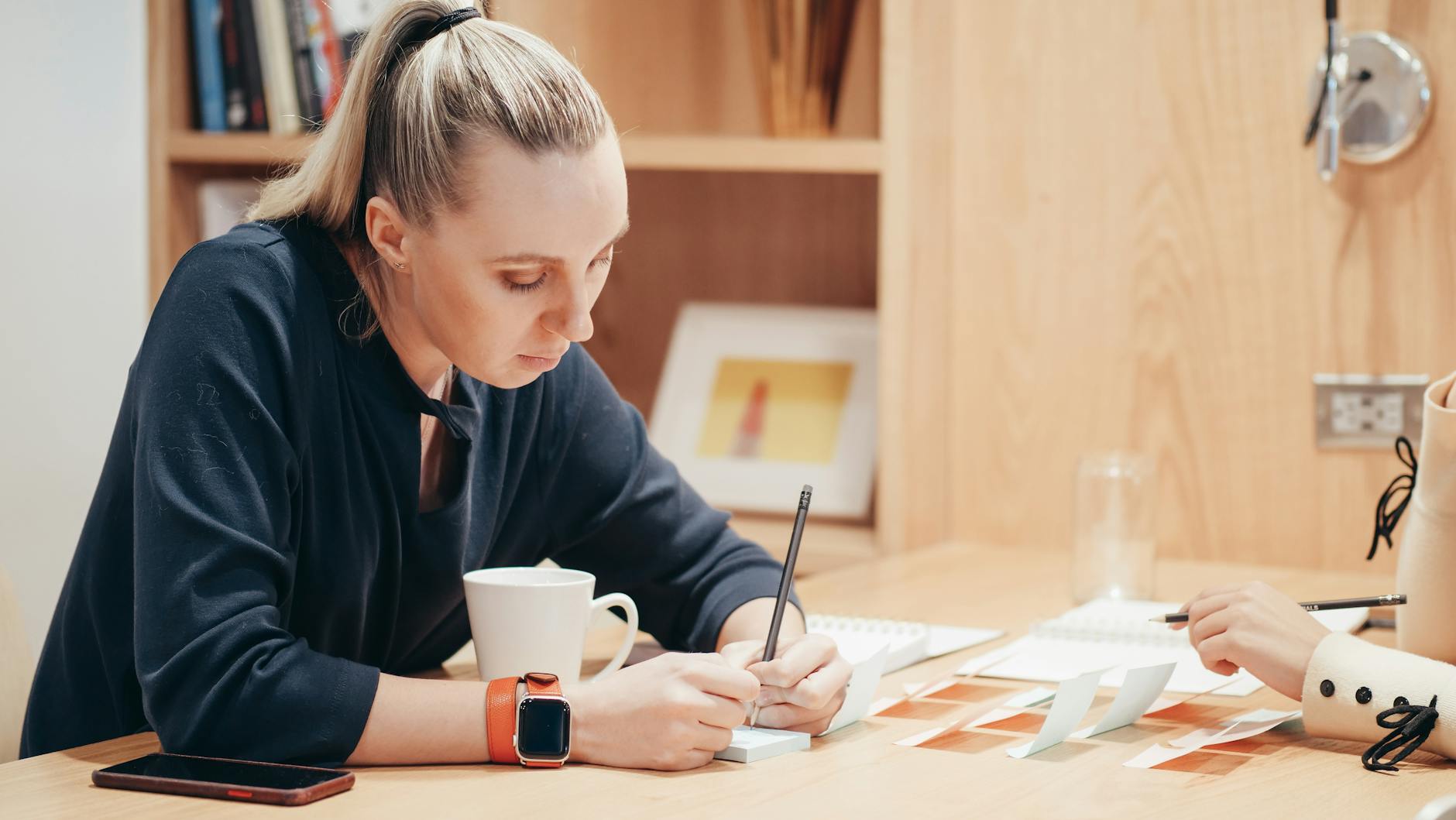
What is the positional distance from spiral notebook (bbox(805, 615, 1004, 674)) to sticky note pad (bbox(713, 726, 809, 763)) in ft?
0.64

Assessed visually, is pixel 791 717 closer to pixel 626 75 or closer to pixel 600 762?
pixel 600 762

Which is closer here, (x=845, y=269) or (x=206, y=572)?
(x=206, y=572)

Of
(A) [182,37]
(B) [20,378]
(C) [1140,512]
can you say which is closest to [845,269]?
(C) [1140,512]

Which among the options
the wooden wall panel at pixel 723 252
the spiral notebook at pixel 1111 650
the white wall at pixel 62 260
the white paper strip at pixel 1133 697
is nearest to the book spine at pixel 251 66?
the white wall at pixel 62 260

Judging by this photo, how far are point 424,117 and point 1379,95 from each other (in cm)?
130

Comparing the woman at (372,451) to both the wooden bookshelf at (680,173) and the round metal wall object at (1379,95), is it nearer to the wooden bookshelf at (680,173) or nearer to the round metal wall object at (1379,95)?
the wooden bookshelf at (680,173)

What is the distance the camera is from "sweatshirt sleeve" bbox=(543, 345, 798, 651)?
4.47ft

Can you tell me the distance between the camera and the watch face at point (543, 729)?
975 millimetres

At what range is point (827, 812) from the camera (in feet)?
2.92

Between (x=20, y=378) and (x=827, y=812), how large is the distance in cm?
178

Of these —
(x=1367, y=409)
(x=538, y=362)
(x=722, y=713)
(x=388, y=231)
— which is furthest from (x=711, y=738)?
(x=1367, y=409)

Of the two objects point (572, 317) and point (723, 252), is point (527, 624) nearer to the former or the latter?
point (572, 317)

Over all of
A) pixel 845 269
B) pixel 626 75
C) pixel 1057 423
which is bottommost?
pixel 1057 423

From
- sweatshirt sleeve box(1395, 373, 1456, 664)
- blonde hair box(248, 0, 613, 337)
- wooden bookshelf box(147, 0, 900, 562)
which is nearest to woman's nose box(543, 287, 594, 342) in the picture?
blonde hair box(248, 0, 613, 337)
